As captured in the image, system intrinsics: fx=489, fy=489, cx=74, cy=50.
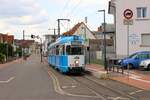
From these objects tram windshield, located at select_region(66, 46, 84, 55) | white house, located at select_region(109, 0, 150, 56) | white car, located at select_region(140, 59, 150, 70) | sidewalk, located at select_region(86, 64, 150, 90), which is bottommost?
sidewalk, located at select_region(86, 64, 150, 90)

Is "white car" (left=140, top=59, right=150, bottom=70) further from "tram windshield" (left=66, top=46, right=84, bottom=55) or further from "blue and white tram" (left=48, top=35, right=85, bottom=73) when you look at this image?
"tram windshield" (left=66, top=46, right=84, bottom=55)

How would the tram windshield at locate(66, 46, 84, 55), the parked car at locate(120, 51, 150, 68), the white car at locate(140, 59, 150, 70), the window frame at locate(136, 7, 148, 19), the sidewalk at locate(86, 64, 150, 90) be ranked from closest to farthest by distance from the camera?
the sidewalk at locate(86, 64, 150, 90)
the tram windshield at locate(66, 46, 84, 55)
the white car at locate(140, 59, 150, 70)
the parked car at locate(120, 51, 150, 68)
the window frame at locate(136, 7, 148, 19)

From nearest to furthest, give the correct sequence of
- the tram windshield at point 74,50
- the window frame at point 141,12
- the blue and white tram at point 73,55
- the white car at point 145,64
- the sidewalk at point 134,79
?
the sidewalk at point 134,79 < the blue and white tram at point 73,55 < the tram windshield at point 74,50 < the white car at point 145,64 < the window frame at point 141,12

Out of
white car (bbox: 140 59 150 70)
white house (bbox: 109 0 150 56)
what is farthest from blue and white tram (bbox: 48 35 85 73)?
white house (bbox: 109 0 150 56)

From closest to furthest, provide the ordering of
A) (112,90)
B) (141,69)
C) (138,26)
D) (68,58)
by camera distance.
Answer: (112,90) < (68,58) < (141,69) < (138,26)

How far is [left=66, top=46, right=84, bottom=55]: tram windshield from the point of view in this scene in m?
38.2

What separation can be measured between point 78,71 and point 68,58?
1.55 meters

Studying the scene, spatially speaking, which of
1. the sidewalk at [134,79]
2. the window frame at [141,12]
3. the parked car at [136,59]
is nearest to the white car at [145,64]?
the parked car at [136,59]

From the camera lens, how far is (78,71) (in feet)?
127

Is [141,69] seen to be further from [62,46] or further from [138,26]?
[138,26]

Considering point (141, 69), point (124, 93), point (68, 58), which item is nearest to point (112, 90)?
point (124, 93)

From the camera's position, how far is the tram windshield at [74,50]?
3822cm

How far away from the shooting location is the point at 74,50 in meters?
38.4

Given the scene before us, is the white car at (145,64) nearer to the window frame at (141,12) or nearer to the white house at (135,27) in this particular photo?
the white house at (135,27)
